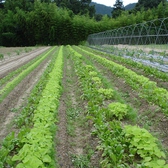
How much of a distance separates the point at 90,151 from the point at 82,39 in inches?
1380

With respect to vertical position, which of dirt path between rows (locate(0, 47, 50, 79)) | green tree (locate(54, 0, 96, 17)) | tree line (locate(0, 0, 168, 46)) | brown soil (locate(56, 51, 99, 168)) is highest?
green tree (locate(54, 0, 96, 17))

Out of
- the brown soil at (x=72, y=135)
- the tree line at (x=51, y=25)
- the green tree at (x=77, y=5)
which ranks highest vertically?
the green tree at (x=77, y=5)

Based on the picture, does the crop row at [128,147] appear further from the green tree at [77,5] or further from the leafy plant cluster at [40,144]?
the green tree at [77,5]

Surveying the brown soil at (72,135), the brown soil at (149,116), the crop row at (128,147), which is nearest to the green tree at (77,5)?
the brown soil at (149,116)

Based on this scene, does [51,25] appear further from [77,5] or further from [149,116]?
[149,116]

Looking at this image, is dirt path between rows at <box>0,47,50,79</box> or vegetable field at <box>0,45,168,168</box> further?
dirt path between rows at <box>0,47,50,79</box>

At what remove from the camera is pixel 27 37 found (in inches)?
1479

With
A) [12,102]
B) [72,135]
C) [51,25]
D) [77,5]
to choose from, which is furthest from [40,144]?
[77,5]

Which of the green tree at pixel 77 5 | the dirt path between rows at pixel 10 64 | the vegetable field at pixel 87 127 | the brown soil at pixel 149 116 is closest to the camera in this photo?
the vegetable field at pixel 87 127

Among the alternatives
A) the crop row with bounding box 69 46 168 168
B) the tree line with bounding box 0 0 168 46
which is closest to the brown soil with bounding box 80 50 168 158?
the crop row with bounding box 69 46 168 168

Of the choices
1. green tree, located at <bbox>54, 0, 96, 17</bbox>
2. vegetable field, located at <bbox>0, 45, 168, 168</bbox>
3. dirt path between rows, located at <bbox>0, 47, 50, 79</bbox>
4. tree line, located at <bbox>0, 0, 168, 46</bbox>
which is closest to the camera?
vegetable field, located at <bbox>0, 45, 168, 168</bbox>

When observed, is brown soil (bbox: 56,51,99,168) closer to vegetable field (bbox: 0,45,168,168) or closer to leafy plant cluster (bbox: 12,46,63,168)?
vegetable field (bbox: 0,45,168,168)

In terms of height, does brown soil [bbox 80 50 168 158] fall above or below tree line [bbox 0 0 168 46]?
below

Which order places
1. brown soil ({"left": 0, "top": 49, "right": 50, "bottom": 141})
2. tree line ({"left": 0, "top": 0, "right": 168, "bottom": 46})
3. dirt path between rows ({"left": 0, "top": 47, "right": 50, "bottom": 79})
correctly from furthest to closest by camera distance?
tree line ({"left": 0, "top": 0, "right": 168, "bottom": 46}) < dirt path between rows ({"left": 0, "top": 47, "right": 50, "bottom": 79}) < brown soil ({"left": 0, "top": 49, "right": 50, "bottom": 141})
